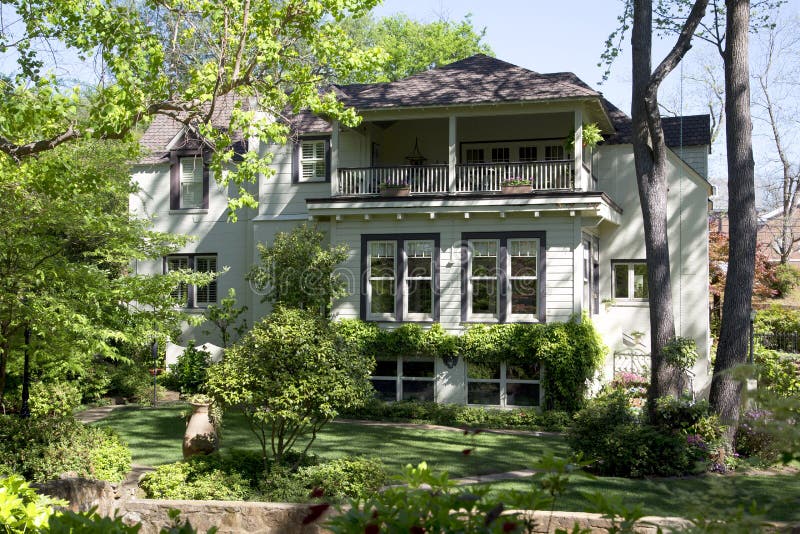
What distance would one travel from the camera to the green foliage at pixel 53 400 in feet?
40.0

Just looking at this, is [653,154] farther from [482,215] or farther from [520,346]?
[520,346]

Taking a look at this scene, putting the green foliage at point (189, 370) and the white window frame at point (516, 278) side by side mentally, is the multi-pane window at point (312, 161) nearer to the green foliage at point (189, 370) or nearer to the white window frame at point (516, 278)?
the green foliage at point (189, 370)

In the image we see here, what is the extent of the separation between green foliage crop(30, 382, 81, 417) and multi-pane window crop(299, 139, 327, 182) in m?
10.3

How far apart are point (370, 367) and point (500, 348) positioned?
799 centimetres

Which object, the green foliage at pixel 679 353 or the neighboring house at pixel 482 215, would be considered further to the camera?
the neighboring house at pixel 482 215

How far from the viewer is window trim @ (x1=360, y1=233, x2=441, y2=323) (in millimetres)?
20234

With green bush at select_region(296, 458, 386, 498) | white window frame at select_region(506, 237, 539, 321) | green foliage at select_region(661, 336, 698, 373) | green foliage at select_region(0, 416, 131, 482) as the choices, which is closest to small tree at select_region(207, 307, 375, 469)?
green bush at select_region(296, 458, 386, 498)

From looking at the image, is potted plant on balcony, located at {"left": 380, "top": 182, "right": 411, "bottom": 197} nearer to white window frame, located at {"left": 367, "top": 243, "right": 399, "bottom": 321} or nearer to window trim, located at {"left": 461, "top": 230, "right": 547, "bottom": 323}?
white window frame, located at {"left": 367, "top": 243, "right": 399, "bottom": 321}

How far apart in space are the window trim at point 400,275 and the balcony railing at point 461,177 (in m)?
1.17

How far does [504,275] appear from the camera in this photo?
19.7 metres

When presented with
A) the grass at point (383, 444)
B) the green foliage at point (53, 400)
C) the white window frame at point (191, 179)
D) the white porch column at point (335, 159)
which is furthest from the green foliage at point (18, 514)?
the white window frame at point (191, 179)

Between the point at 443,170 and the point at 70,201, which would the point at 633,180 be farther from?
the point at 70,201

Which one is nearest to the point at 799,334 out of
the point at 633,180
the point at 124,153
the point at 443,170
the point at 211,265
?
the point at 633,180

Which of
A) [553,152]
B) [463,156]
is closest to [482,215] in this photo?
[463,156]
